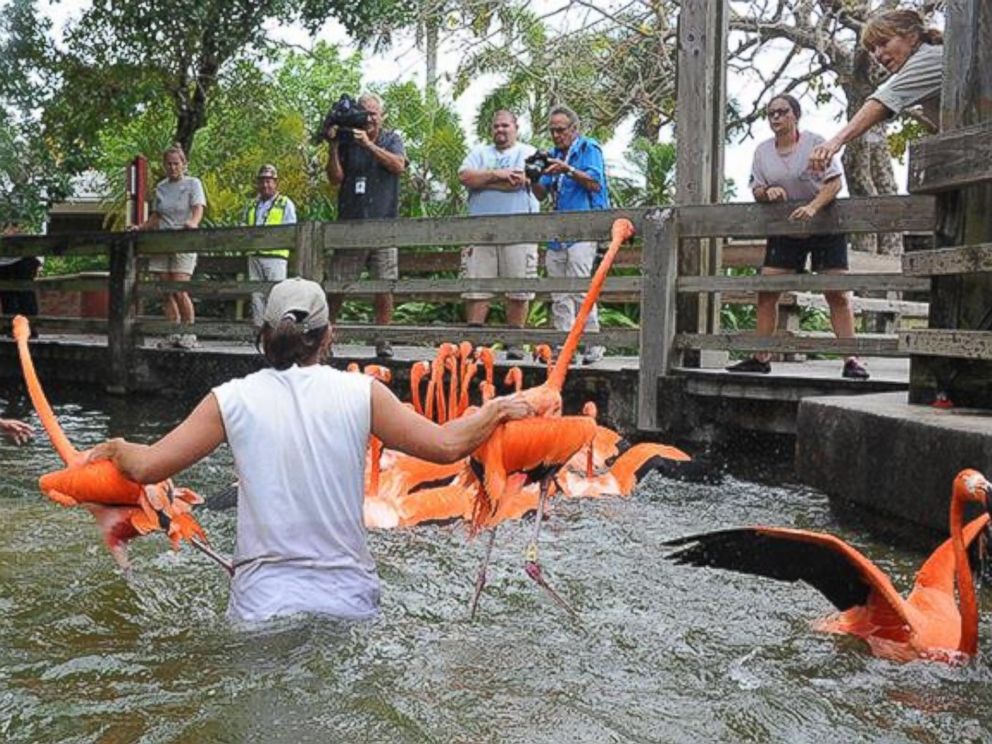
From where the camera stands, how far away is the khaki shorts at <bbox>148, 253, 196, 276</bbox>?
42.3 feet

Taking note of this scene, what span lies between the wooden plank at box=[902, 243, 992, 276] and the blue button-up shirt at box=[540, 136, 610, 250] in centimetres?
375

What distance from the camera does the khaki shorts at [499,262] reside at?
10172 mm

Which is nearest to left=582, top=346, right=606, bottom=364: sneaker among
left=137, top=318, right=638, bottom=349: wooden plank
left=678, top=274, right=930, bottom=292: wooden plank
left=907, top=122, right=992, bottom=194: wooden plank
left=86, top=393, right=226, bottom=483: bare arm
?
left=137, top=318, right=638, bottom=349: wooden plank

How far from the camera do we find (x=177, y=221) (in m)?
13.0

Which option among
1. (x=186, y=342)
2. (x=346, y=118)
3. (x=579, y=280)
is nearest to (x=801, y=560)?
(x=579, y=280)

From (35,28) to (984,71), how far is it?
39.3 ft

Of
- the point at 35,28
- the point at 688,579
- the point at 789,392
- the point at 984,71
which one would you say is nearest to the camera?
the point at 688,579

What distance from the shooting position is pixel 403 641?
13.7 feet

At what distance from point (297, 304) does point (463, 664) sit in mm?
1210

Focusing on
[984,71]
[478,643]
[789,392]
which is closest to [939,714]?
[478,643]

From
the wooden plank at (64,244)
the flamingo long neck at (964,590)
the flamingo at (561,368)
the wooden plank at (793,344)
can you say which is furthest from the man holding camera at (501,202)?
the flamingo long neck at (964,590)

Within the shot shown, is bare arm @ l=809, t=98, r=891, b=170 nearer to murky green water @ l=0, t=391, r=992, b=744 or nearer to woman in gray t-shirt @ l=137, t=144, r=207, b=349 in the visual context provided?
murky green water @ l=0, t=391, r=992, b=744

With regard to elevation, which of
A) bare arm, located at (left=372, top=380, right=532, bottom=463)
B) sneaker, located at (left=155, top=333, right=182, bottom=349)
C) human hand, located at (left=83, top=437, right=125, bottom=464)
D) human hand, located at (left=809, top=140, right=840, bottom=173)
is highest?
human hand, located at (left=809, top=140, right=840, bottom=173)

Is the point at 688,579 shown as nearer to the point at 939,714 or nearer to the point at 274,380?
the point at 939,714
